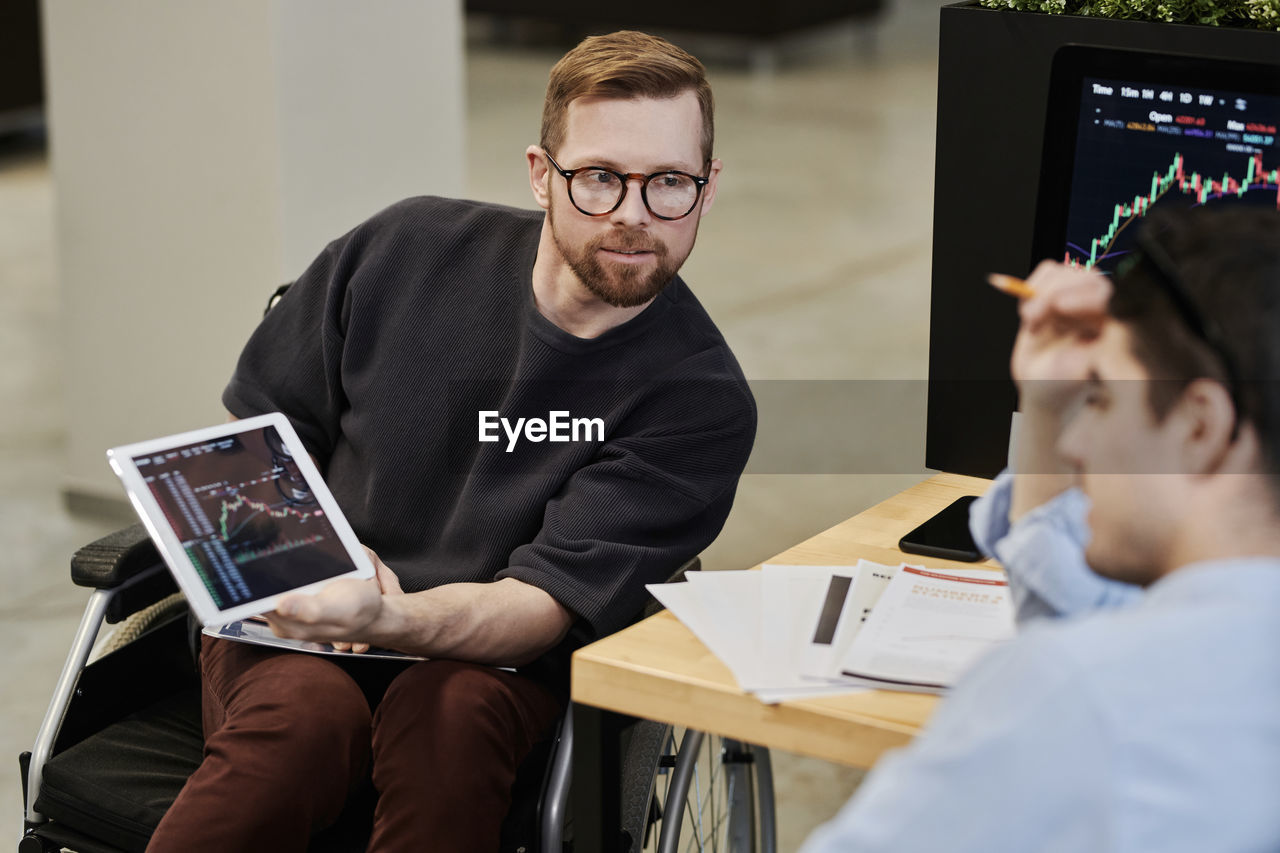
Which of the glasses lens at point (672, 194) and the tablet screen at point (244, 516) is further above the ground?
the glasses lens at point (672, 194)

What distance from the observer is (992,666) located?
0.88 metres

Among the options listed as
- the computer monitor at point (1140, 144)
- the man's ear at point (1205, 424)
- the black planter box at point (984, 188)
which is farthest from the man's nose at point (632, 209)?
the man's ear at point (1205, 424)

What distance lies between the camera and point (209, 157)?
3256 mm

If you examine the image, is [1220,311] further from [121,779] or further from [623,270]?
[121,779]

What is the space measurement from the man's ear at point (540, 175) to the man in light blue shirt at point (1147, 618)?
2.83ft

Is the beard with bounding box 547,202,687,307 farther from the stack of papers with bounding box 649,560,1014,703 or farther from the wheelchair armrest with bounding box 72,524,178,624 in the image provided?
the wheelchair armrest with bounding box 72,524,178,624

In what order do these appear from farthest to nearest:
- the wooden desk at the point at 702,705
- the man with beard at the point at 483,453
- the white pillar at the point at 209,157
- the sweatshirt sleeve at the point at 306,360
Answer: the white pillar at the point at 209,157
the sweatshirt sleeve at the point at 306,360
the man with beard at the point at 483,453
the wooden desk at the point at 702,705

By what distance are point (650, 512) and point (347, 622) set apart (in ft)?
1.21

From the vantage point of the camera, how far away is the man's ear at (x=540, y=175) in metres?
1.83

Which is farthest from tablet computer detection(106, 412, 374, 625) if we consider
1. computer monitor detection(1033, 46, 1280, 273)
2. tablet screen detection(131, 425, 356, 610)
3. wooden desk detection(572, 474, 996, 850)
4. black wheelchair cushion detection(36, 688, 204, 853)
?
computer monitor detection(1033, 46, 1280, 273)

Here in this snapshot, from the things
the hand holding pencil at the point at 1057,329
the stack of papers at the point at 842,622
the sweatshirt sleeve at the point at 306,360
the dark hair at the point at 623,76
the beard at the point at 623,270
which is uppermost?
the dark hair at the point at 623,76

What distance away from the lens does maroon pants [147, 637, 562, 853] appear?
156cm

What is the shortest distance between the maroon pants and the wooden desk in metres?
0.16

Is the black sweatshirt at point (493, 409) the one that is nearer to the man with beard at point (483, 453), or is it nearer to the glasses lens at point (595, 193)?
the man with beard at point (483, 453)
